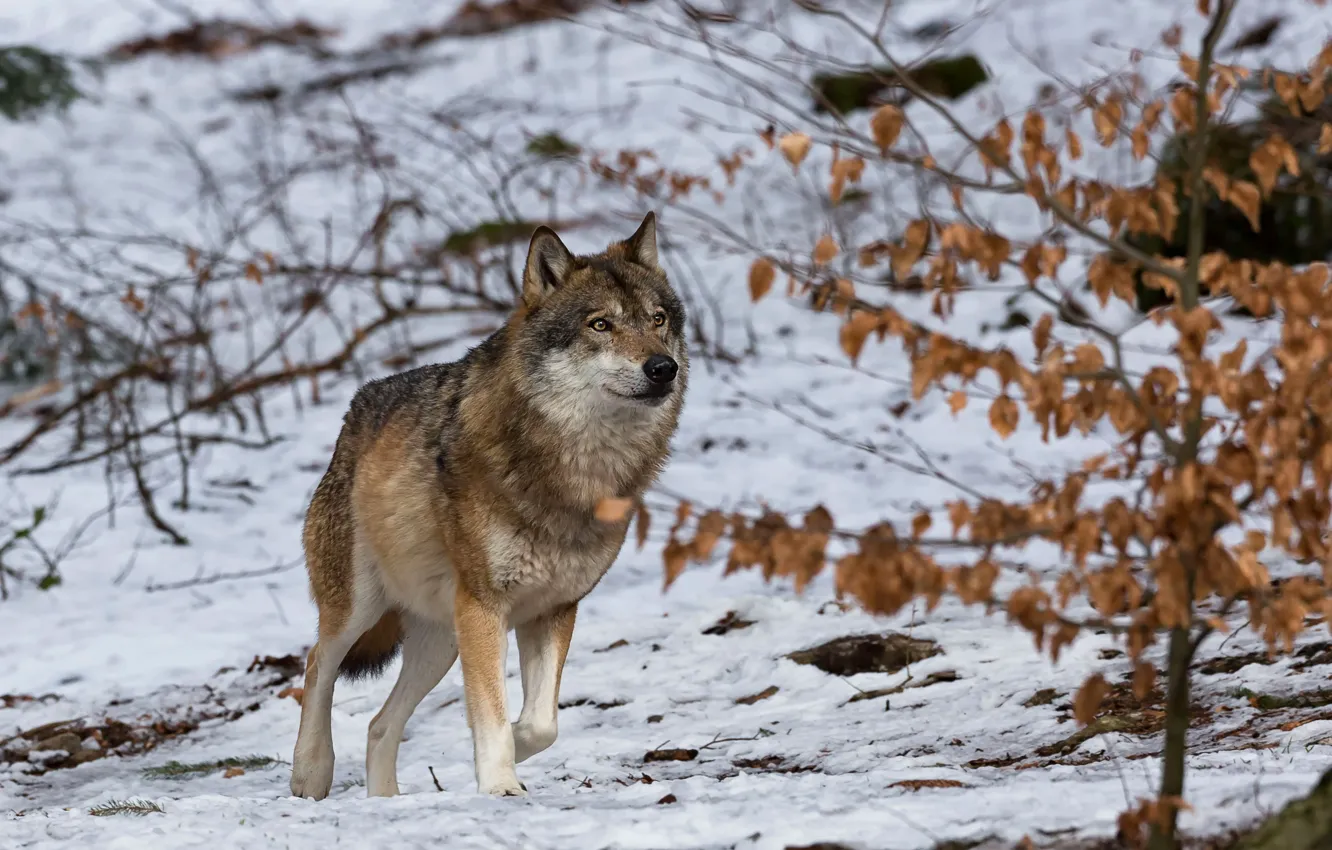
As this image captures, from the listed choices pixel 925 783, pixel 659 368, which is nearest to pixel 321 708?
pixel 659 368

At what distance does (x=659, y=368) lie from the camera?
15.7 ft

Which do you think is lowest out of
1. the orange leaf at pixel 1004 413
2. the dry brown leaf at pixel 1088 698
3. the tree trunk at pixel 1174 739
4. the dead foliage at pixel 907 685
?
the dead foliage at pixel 907 685

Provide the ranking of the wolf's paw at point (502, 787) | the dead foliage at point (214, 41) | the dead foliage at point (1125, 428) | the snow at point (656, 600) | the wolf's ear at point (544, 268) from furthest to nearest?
1. the dead foliage at point (214, 41)
2. the wolf's ear at point (544, 268)
3. the wolf's paw at point (502, 787)
4. the snow at point (656, 600)
5. the dead foliage at point (1125, 428)

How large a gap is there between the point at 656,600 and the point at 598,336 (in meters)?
3.69

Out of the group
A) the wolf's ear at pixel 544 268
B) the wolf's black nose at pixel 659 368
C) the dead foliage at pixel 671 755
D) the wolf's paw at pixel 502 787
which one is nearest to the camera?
the wolf's paw at pixel 502 787

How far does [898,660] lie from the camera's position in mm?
6414

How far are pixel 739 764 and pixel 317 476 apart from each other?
6.37 metres

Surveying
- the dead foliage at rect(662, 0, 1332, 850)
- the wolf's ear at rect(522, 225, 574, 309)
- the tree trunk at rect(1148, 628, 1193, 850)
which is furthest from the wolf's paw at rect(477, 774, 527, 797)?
the tree trunk at rect(1148, 628, 1193, 850)

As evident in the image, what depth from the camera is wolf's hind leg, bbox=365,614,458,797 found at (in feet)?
18.3

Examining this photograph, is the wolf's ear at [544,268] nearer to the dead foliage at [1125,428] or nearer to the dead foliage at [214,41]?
the dead foliage at [1125,428]

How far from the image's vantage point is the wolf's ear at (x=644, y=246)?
5.47 metres

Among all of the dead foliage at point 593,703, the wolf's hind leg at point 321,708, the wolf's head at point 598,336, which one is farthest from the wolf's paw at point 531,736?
the dead foliage at point 593,703

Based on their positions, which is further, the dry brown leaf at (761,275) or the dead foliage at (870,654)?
the dead foliage at (870,654)

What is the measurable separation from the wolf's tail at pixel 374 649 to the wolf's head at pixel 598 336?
59.9 inches
